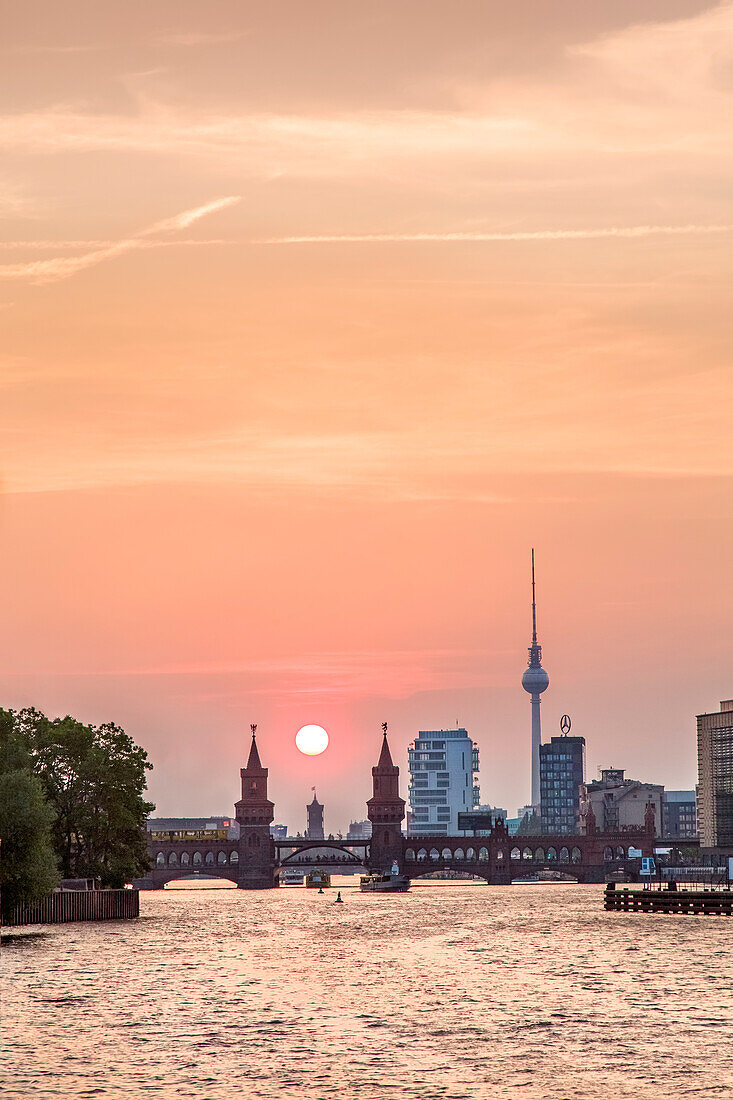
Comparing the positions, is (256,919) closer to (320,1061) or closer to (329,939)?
(329,939)

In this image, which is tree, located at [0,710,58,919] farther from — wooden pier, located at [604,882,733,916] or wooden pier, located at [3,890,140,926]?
wooden pier, located at [604,882,733,916]

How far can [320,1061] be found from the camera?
52.5 m

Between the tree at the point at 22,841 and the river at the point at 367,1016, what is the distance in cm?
389

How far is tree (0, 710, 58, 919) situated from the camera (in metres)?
104

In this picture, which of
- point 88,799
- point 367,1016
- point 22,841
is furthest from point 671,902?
point 367,1016

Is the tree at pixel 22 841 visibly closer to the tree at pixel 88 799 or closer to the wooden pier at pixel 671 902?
the tree at pixel 88 799

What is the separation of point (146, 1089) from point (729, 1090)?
1633 cm

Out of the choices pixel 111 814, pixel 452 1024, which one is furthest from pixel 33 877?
pixel 452 1024

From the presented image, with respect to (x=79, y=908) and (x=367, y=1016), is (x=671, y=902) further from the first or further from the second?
(x=367, y=1016)

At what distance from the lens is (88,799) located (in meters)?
A: 134

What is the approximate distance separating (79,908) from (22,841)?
25792 mm

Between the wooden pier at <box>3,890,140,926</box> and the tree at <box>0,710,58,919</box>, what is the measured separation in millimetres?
6123

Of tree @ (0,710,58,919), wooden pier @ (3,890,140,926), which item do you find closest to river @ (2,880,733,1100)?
wooden pier @ (3,890,140,926)

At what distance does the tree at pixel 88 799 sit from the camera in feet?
435
